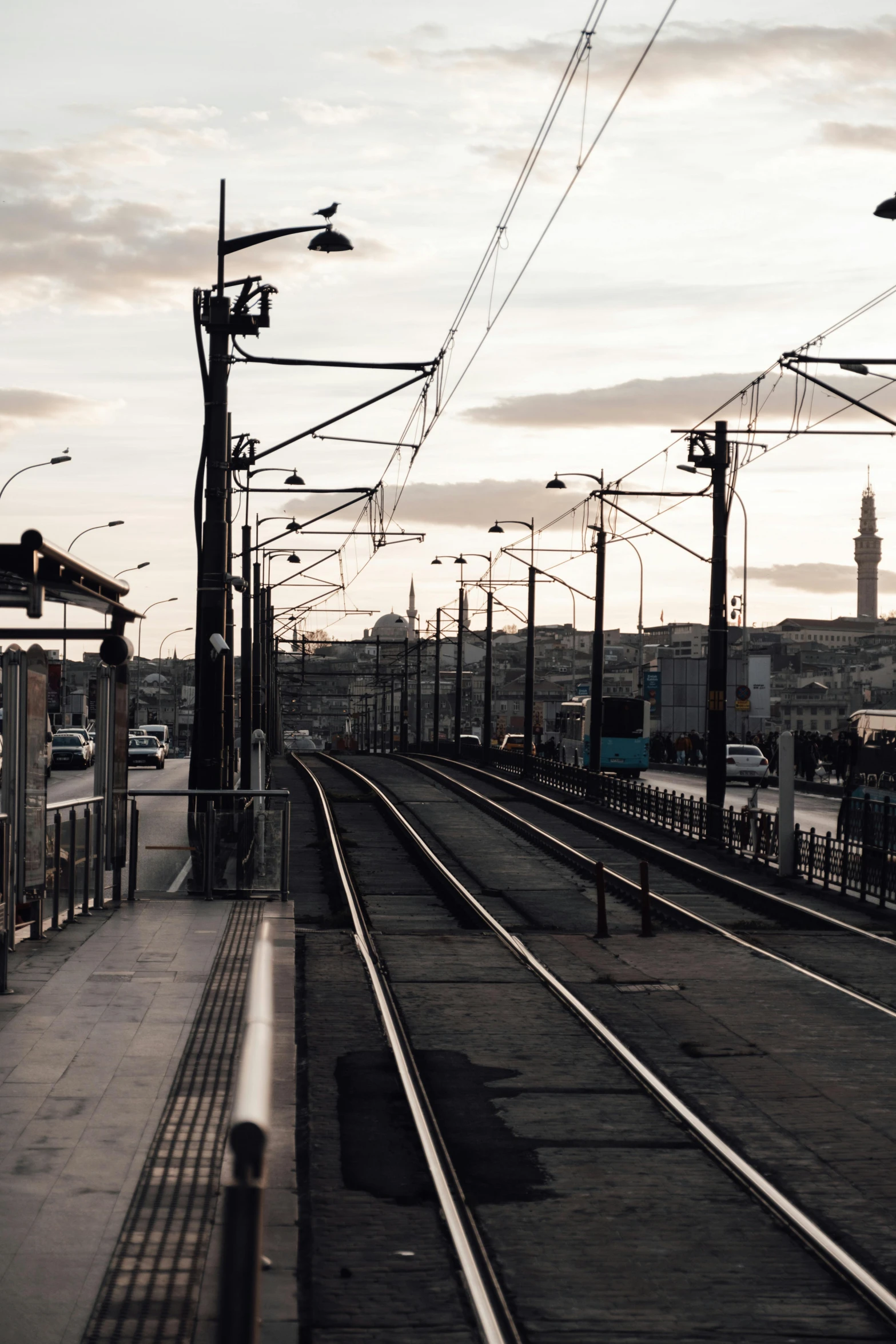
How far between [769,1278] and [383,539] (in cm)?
3152

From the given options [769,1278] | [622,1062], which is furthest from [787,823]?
[769,1278]

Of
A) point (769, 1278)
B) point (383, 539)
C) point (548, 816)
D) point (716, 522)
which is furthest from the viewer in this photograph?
point (548, 816)

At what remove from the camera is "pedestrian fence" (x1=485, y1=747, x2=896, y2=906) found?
2283 cm

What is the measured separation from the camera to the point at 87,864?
16922 millimetres

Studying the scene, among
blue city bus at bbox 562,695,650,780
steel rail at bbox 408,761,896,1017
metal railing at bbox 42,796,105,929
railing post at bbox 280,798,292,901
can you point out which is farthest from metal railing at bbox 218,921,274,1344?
blue city bus at bbox 562,695,650,780

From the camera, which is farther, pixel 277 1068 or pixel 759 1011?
pixel 759 1011

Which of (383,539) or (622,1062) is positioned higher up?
(383,539)

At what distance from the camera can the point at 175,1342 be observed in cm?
556

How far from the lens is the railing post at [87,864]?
1639 cm

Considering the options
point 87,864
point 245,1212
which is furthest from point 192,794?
point 245,1212

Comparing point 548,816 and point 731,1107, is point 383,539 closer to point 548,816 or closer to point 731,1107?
point 548,816

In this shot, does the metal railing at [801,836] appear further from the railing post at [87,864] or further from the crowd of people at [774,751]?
the railing post at [87,864]

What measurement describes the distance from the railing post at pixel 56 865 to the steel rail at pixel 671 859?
9.26 m

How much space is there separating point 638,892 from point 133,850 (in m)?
9.16
